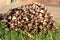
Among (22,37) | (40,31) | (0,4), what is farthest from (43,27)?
(0,4)

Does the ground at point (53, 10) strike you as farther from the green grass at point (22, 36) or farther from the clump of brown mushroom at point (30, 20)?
the green grass at point (22, 36)

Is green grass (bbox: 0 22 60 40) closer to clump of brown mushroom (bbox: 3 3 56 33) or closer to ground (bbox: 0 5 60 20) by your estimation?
clump of brown mushroom (bbox: 3 3 56 33)

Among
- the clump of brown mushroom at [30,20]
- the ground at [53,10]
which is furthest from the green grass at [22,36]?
the ground at [53,10]

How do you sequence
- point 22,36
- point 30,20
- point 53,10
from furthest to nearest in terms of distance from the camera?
1. point 53,10
2. point 30,20
3. point 22,36

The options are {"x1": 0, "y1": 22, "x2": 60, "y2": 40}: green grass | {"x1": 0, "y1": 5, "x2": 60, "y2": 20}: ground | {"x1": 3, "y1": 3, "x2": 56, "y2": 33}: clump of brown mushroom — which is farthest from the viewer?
{"x1": 0, "y1": 5, "x2": 60, "y2": 20}: ground

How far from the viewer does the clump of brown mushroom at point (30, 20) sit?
6421 mm

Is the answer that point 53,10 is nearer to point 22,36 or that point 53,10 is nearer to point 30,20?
point 30,20

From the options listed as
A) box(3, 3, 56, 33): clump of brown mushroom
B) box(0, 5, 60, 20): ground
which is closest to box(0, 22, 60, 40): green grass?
box(3, 3, 56, 33): clump of brown mushroom

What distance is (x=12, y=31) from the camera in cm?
646

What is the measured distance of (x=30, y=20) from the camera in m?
6.46

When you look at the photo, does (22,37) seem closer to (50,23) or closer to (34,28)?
(34,28)

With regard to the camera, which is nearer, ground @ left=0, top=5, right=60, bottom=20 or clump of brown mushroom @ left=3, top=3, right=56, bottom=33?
clump of brown mushroom @ left=3, top=3, right=56, bottom=33

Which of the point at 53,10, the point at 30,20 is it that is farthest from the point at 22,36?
the point at 53,10

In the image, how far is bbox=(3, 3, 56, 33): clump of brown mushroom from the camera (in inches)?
253
